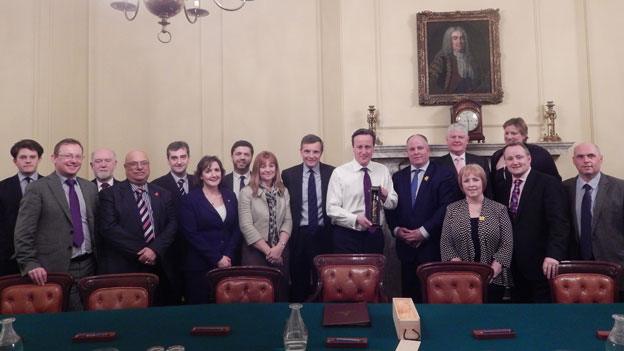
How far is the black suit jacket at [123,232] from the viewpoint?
3615 millimetres

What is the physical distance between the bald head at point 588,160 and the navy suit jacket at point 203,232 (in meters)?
2.60

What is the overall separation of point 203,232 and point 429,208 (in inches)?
66.9

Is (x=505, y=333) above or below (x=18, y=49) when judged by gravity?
below

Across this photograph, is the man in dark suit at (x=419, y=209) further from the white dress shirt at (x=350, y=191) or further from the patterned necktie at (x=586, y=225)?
the patterned necktie at (x=586, y=225)

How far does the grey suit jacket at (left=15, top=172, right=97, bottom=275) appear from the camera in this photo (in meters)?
3.45

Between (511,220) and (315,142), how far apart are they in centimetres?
159

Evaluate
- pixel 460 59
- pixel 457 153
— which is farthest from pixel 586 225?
pixel 460 59

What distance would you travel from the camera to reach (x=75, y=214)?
11.9 ft

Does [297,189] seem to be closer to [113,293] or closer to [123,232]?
[123,232]

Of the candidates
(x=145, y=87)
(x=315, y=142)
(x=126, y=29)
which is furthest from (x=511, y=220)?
(x=126, y=29)

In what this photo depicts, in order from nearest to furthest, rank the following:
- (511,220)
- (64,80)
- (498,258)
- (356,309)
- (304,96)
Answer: (356,309), (498,258), (511,220), (64,80), (304,96)

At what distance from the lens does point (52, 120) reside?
5594 mm

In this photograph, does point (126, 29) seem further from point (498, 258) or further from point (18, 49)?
point (498, 258)

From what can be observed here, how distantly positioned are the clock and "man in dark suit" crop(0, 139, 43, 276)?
4206 mm
